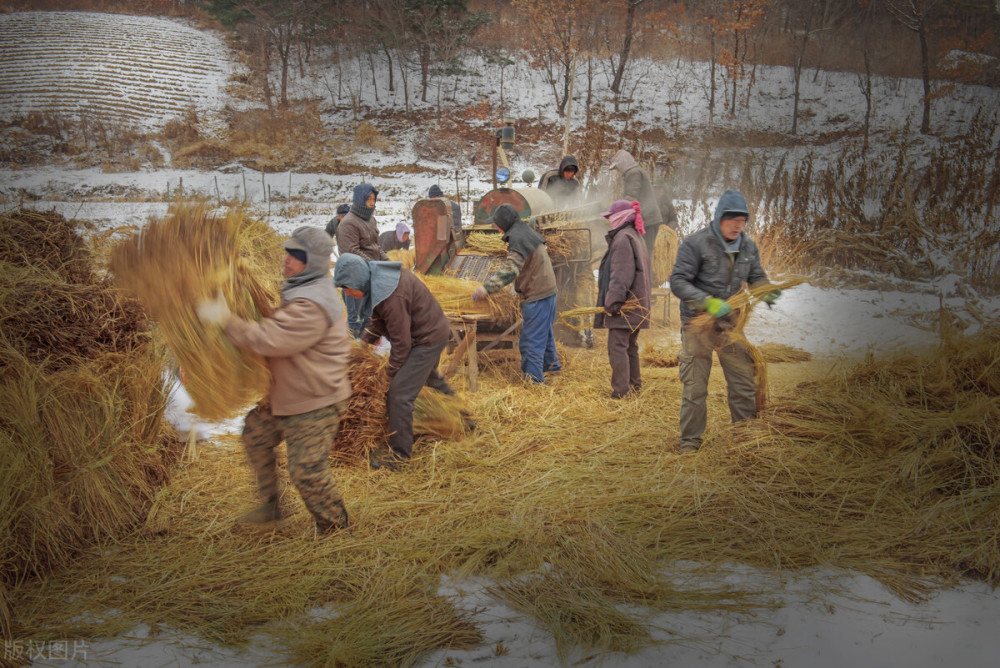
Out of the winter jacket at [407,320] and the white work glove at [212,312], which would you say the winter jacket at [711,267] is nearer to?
the winter jacket at [407,320]

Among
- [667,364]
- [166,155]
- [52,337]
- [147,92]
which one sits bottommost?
[667,364]

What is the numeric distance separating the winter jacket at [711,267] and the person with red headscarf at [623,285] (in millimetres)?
1193

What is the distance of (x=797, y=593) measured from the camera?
2.47 m

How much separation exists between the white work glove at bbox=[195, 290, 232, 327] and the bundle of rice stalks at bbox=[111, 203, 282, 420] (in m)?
0.03

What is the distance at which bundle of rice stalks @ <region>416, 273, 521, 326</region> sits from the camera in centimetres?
519

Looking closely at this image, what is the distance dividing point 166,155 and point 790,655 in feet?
18.5

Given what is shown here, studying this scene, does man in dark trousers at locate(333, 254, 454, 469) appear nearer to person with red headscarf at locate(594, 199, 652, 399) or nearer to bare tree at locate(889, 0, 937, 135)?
person with red headscarf at locate(594, 199, 652, 399)

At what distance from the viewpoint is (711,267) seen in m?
3.55

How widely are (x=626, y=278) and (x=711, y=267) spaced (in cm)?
129

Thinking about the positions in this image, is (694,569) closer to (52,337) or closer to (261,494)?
(261,494)

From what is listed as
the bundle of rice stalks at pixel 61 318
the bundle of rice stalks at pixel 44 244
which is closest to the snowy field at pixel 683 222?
the bundle of rice stalks at pixel 44 244

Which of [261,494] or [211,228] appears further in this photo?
[261,494]

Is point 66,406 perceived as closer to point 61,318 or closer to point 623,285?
point 61,318

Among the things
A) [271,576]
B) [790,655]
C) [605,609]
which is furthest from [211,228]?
[790,655]
